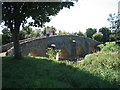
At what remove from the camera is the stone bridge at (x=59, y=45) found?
1452 cm

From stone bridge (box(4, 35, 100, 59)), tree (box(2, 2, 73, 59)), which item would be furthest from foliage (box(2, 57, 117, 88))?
stone bridge (box(4, 35, 100, 59))

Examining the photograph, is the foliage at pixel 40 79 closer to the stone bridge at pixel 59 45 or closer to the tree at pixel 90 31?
the stone bridge at pixel 59 45

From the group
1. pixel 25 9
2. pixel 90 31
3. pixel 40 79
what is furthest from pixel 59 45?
pixel 90 31

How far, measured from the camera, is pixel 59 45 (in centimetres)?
2152

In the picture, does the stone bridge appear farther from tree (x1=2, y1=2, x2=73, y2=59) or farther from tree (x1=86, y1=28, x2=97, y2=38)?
tree (x1=86, y1=28, x2=97, y2=38)

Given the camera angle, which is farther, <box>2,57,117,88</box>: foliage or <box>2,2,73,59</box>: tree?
<box>2,2,73,59</box>: tree

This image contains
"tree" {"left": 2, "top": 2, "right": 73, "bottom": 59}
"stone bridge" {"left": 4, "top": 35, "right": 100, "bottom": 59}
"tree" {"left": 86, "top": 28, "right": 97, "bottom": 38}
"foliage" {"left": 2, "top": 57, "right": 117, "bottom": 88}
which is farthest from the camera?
"tree" {"left": 86, "top": 28, "right": 97, "bottom": 38}

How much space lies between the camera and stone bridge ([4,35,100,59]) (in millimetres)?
14523

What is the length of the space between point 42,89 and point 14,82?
1046 mm

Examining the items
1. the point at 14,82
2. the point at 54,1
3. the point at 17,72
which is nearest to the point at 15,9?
the point at 54,1

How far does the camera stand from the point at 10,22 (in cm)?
705

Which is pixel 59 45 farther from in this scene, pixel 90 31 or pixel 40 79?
pixel 90 31

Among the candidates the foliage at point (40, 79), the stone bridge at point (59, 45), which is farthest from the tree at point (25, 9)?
the stone bridge at point (59, 45)

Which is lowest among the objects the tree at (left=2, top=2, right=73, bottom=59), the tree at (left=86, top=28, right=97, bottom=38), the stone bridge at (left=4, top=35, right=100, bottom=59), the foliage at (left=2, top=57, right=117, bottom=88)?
the foliage at (left=2, top=57, right=117, bottom=88)
